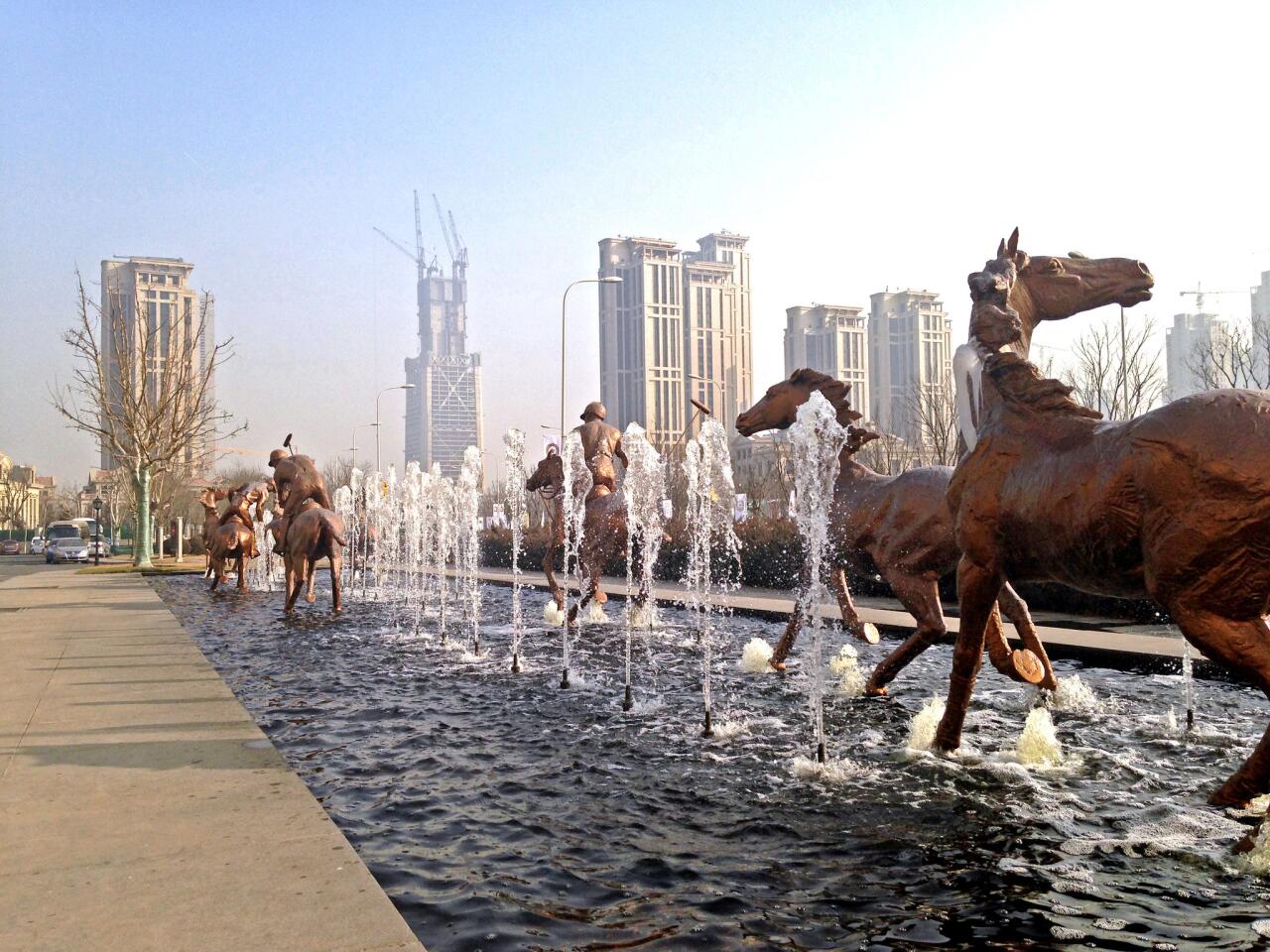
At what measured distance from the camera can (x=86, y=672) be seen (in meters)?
8.79

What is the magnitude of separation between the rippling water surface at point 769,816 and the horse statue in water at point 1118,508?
64cm

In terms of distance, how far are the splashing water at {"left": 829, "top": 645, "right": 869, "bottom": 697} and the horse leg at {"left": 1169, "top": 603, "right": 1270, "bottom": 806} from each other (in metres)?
3.93

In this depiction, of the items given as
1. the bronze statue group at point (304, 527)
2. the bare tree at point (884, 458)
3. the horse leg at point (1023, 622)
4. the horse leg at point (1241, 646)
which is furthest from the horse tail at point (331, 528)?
the bare tree at point (884, 458)

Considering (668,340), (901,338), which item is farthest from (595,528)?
(668,340)

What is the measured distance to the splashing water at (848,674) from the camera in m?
7.95

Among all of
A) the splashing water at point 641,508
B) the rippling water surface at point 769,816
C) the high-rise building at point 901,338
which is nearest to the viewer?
the rippling water surface at point 769,816

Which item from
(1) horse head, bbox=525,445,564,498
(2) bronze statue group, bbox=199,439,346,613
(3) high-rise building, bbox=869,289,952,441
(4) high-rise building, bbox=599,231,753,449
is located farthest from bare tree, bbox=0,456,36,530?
(1) horse head, bbox=525,445,564,498

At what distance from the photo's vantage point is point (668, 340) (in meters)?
72.5

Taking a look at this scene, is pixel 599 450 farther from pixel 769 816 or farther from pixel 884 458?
pixel 884 458

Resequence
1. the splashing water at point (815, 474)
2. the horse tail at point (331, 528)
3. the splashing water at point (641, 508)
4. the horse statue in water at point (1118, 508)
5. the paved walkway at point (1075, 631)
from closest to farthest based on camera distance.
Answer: the horse statue in water at point (1118, 508) < the splashing water at point (815, 474) < the paved walkway at point (1075, 631) < the splashing water at point (641, 508) < the horse tail at point (331, 528)

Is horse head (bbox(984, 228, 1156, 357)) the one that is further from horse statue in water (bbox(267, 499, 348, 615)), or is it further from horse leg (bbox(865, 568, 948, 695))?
horse statue in water (bbox(267, 499, 348, 615))

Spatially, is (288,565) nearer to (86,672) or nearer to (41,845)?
(86,672)

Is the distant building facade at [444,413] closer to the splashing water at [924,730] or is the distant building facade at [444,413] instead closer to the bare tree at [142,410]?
the bare tree at [142,410]

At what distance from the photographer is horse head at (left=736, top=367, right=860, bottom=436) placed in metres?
8.76
